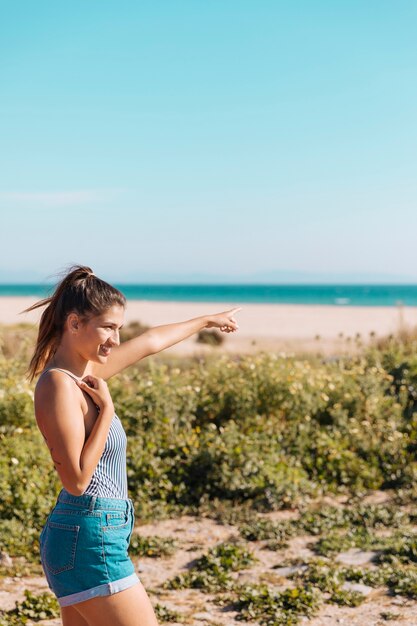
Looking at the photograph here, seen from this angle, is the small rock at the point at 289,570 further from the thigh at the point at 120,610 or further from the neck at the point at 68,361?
the neck at the point at 68,361

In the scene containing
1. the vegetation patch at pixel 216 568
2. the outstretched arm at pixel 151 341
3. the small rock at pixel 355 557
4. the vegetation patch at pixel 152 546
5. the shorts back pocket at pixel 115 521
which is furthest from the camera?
the vegetation patch at pixel 152 546

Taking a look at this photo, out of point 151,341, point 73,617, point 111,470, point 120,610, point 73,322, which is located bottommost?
point 73,617

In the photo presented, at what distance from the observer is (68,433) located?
2.45m

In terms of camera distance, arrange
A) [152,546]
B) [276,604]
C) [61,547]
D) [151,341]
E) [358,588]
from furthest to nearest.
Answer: [152,546] < [358,588] < [276,604] < [151,341] < [61,547]

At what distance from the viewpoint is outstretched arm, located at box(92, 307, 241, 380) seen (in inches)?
125

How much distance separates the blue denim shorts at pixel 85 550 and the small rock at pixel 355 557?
10.5 feet

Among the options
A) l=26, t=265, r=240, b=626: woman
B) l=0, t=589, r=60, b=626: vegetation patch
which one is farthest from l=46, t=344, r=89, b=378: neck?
l=0, t=589, r=60, b=626: vegetation patch

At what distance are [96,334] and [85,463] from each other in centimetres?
44

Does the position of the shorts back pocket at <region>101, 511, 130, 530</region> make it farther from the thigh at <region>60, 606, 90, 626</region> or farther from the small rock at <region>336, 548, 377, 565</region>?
the small rock at <region>336, 548, 377, 565</region>

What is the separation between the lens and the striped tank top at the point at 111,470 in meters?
2.60

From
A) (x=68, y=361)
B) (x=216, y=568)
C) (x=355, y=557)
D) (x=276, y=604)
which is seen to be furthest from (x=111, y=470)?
(x=355, y=557)

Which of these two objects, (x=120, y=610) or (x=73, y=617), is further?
(x=73, y=617)

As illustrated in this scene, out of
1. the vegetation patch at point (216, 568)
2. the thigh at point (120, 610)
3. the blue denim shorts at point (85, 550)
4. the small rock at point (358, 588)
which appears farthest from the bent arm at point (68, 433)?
the small rock at point (358, 588)

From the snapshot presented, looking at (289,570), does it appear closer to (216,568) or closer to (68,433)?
(216,568)
